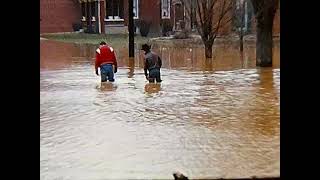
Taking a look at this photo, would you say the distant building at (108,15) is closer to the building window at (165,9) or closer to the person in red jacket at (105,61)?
the building window at (165,9)

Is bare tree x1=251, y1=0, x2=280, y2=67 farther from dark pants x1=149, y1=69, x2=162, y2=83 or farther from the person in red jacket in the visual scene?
the person in red jacket

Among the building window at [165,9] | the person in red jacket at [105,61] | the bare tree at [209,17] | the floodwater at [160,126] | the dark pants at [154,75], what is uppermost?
the building window at [165,9]

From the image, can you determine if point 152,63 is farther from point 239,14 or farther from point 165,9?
point 165,9

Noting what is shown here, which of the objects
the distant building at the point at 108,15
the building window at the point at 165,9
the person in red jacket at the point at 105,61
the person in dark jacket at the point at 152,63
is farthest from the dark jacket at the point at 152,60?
the building window at the point at 165,9

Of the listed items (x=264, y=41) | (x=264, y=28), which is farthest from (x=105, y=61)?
A: (x=264, y=28)

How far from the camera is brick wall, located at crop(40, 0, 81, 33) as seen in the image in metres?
42.1

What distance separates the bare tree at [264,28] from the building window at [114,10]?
73.4 feet

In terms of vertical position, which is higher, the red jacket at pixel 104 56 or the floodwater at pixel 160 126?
the red jacket at pixel 104 56

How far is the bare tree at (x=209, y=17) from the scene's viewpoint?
26.2 meters

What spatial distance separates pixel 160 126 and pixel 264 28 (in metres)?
14.0

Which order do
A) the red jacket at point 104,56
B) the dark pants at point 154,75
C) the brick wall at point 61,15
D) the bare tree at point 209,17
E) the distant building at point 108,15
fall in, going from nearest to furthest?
the dark pants at point 154,75 → the red jacket at point 104,56 → the bare tree at point 209,17 → the brick wall at point 61,15 → the distant building at point 108,15
